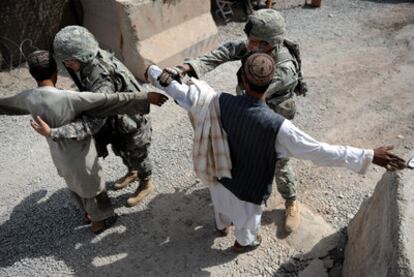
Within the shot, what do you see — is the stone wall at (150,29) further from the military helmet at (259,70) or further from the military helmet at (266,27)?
the military helmet at (259,70)

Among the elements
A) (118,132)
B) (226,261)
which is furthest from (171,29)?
(226,261)

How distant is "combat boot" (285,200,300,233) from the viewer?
149 inches

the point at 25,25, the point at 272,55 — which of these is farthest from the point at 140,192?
the point at 25,25

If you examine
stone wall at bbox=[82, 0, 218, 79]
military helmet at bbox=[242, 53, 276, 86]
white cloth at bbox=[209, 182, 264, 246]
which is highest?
military helmet at bbox=[242, 53, 276, 86]

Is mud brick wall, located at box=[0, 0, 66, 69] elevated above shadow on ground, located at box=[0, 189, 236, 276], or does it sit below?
above

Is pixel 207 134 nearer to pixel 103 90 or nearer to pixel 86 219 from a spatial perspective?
pixel 103 90

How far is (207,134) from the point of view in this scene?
9.29ft

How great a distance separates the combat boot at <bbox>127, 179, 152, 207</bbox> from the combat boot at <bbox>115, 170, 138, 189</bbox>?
0.21 m

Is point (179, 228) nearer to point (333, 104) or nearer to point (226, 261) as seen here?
point (226, 261)

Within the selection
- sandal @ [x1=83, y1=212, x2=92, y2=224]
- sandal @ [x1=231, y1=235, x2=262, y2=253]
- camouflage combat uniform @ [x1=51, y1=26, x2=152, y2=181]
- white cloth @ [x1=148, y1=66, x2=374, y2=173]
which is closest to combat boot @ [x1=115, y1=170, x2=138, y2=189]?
camouflage combat uniform @ [x1=51, y1=26, x2=152, y2=181]

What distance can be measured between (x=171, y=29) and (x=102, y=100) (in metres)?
3.47

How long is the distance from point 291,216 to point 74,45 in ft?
7.78

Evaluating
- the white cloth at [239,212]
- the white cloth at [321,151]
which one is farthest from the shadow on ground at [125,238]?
the white cloth at [321,151]

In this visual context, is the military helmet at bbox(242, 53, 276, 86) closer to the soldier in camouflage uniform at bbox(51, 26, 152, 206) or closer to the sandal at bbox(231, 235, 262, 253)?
the soldier in camouflage uniform at bbox(51, 26, 152, 206)
